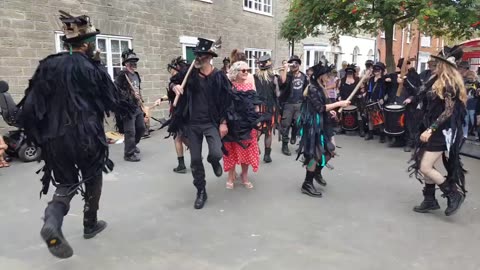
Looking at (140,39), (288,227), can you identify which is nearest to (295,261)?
(288,227)

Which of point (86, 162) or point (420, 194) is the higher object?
point (86, 162)

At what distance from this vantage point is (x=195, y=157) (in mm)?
4496

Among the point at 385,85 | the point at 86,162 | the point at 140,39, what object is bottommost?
the point at 86,162

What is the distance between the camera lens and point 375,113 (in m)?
8.46

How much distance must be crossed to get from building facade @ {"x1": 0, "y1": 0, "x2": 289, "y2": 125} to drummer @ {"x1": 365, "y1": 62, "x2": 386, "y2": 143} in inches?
239

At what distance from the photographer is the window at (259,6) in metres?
15.4

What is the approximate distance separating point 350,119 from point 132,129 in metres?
5.31

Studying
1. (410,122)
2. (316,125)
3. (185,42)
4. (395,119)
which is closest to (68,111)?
(316,125)

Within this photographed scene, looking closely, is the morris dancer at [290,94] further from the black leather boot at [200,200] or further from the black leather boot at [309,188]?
the black leather boot at [200,200]

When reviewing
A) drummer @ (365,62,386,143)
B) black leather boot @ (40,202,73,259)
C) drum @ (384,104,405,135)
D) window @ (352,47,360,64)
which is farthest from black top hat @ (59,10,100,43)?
window @ (352,47,360,64)

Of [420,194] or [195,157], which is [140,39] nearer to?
[195,157]

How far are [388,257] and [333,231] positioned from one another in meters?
0.65

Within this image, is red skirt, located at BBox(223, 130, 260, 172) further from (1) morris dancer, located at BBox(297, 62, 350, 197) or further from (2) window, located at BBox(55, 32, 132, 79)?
(2) window, located at BBox(55, 32, 132, 79)

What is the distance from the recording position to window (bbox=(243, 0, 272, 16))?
15422 millimetres
